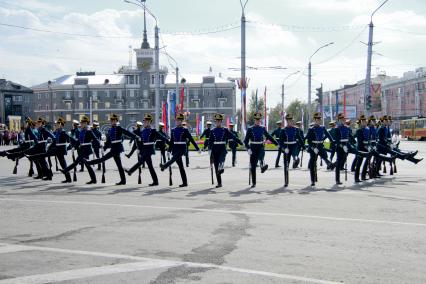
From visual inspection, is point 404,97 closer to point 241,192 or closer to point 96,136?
point 96,136

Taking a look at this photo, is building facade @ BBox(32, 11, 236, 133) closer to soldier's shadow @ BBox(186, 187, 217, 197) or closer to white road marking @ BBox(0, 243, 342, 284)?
soldier's shadow @ BBox(186, 187, 217, 197)

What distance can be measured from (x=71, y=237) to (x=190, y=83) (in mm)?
113542

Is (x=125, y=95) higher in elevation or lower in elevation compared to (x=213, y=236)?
higher

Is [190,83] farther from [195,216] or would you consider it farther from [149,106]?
[195,216]

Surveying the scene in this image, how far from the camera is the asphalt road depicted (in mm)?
6277

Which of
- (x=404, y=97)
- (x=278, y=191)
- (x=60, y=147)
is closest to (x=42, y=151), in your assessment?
(x=60, y=147)

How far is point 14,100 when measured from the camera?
121 metres

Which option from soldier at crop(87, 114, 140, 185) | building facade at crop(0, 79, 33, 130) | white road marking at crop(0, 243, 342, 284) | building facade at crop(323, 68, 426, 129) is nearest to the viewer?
white road marking at crop(0, 243, 342, 284)

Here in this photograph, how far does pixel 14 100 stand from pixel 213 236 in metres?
121

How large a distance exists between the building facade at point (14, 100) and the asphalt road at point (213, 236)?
11061cm

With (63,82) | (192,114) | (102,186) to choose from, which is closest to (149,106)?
(192,114)

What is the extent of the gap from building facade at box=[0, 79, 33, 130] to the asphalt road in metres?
111

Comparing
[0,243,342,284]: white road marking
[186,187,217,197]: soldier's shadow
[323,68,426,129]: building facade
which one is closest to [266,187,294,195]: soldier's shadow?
[186,187,217,197]: soldier's shadow

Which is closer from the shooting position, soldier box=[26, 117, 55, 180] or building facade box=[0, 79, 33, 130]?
soldier box=[26, 117, 55, 180]
